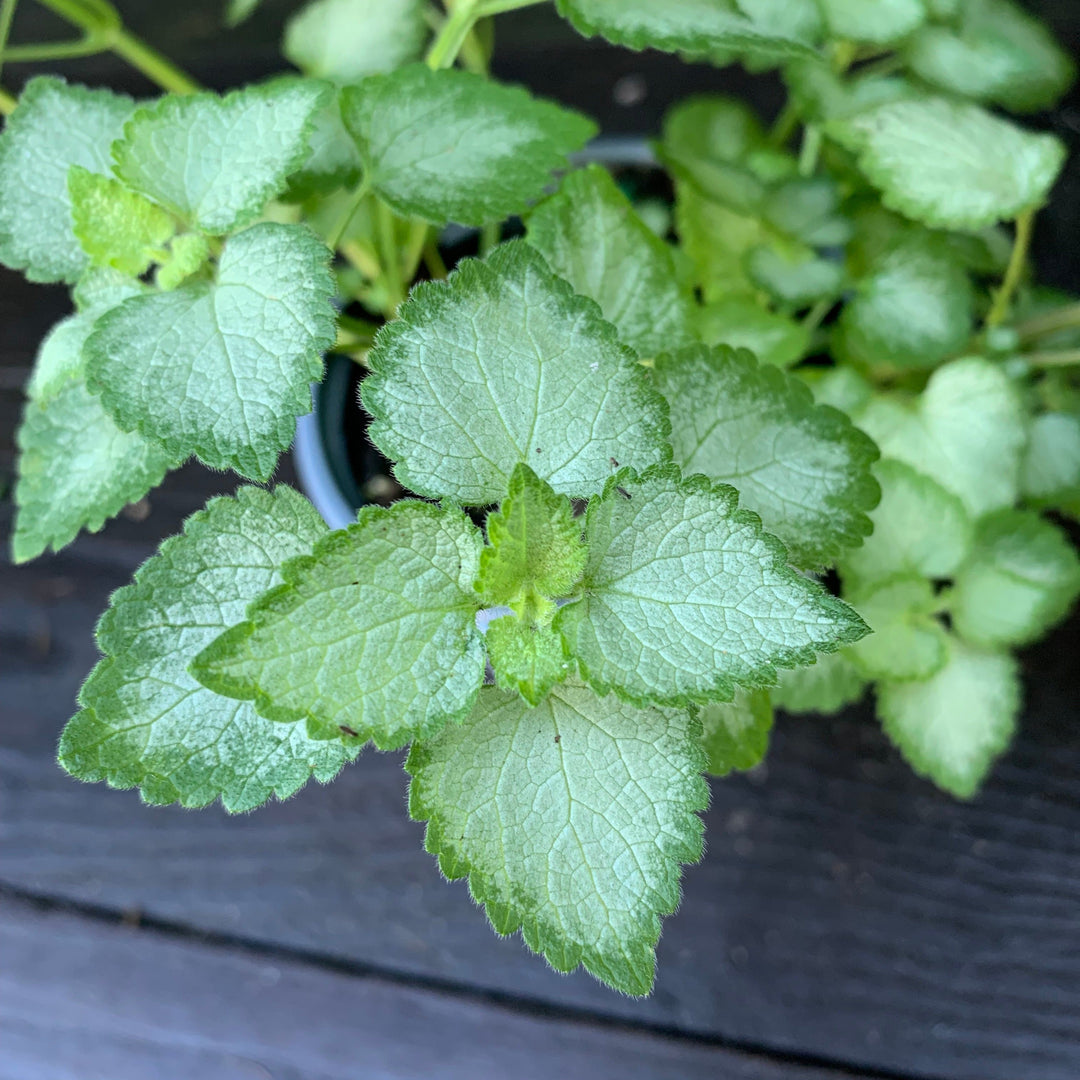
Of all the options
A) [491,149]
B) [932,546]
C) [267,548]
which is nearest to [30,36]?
[491,149]

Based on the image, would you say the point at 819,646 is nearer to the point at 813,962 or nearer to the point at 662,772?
the point at 662,772

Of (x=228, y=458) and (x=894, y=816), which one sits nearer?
(x=228, y=458)

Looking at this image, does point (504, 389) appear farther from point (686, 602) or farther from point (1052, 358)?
point (1052, 358)

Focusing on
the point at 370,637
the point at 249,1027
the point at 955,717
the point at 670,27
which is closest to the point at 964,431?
the point at 955,717

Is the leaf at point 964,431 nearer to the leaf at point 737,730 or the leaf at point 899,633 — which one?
the leaf at point 899,633

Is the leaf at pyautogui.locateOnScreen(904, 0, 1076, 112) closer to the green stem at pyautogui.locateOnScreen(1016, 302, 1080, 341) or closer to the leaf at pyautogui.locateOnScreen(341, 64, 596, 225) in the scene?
the green stem at pyautogui.locateOnScreen(1016, 302, 1080, 341)

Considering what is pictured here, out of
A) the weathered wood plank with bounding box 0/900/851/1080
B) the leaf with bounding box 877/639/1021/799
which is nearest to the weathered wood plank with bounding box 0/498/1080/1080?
the weathered wood plank with bounding box 0/900/851/1080

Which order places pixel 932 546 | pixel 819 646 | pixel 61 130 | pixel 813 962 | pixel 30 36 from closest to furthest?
pixel 819 646 → pixel 61 130 → pixel 932 546 → pixel 813 962 → pixel 30 36
